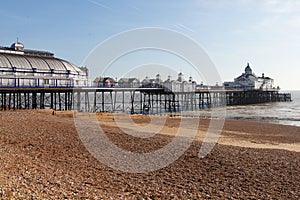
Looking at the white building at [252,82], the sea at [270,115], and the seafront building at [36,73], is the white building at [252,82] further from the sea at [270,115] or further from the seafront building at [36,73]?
the seafront building at [36,73]

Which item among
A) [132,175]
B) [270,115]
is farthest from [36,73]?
[270,115]

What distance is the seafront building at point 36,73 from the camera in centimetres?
3269

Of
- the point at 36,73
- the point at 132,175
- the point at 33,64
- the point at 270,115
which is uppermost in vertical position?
the point at 33,64

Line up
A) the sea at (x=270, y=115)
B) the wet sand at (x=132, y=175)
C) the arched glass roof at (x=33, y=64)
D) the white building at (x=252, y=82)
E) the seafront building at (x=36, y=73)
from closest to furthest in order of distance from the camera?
1. the wet sand at (x=132, y=175)
2. the seafront building at (x=36, y=73)
3. the arched glass roof at (x=33, y=64)
4. the sea at (x=270, y=115)
5. the white building at (x=252, y=82)

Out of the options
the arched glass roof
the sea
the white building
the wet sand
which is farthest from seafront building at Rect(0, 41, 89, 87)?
the white building

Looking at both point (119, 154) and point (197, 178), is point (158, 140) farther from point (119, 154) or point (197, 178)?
point (197, 178)

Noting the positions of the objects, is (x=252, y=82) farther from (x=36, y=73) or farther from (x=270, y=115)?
(x=36, y=73)

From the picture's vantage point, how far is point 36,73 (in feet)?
118

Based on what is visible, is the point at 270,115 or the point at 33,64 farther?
the point at 270,115

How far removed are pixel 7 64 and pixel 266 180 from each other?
32.7m

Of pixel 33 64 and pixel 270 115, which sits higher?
pixel 33 64

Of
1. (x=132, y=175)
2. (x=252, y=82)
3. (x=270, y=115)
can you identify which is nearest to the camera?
(x=132, y=175)

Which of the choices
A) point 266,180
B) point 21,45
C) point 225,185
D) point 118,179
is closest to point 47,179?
point 118,179

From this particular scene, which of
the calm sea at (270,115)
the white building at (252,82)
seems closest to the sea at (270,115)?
the calm sea at (270,115)
